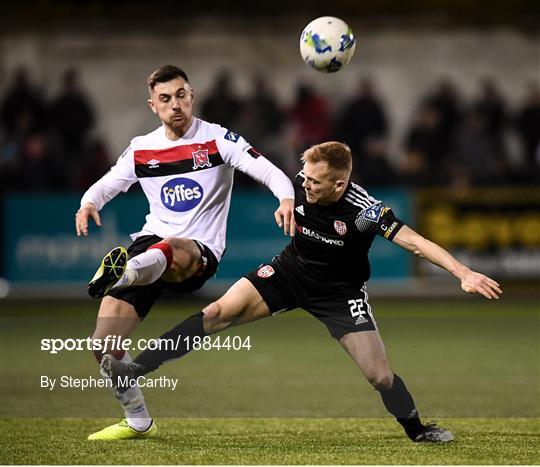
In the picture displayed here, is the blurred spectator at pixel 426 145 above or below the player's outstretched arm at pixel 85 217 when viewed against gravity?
below

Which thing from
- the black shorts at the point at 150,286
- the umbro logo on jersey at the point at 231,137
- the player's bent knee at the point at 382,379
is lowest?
the player's bent knee at the point at 382,379

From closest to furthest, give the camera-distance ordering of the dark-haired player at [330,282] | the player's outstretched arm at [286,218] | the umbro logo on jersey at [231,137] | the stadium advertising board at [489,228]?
the player's outstretched arm at [286,218] < the dark-haired player at [330,282] < the umbro logo on jersey at [231,137] < the stadium advertising board at [489,228]

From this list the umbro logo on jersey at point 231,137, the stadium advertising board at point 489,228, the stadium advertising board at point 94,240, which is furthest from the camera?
the stadium advertising board at point 489,228

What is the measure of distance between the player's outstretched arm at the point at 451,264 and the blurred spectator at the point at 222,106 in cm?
1204

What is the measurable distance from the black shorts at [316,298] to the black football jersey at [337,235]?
0.15 ft

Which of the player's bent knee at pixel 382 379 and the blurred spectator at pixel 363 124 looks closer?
the player's bent knee at pixel 382 379

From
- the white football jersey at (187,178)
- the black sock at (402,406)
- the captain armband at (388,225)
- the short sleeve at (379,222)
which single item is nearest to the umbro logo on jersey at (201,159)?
the white football jersey at (187,178)

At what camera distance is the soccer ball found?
809 centimetres

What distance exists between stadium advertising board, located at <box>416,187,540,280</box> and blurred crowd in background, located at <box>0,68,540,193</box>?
2.09ft

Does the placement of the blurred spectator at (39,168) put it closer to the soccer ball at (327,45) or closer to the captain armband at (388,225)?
the soccer ball at (327,45)

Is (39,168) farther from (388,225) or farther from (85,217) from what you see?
(388,225)

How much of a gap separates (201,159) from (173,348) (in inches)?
49.0

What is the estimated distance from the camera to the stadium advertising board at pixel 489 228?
1744 centimetres

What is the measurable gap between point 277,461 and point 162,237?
178cm
